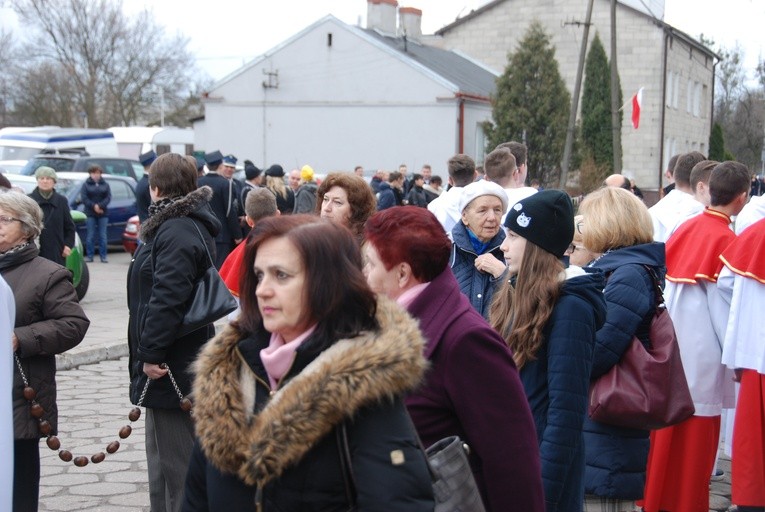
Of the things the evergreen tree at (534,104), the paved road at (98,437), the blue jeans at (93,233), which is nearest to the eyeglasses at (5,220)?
the paved road at (98,437)

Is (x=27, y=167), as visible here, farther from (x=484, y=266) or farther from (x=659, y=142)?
(x=659, y=142)

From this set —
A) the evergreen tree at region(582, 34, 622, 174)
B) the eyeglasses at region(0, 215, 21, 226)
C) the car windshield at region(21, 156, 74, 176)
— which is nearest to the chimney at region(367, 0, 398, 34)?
the evergreen tree at region(582, 34, 622, 174)

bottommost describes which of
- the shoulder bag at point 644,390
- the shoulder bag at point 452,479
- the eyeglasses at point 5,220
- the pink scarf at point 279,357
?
the shoulder bag at point 644,390

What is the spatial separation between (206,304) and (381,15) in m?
40.8

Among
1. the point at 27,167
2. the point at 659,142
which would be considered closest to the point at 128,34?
the point at 659,142

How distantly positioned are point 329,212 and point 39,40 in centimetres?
5700

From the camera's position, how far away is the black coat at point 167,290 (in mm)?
5094

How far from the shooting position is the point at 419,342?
257 centimetres

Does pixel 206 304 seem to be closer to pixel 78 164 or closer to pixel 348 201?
pixel 348 201

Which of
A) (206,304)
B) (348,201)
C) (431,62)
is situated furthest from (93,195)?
A: (431,62)

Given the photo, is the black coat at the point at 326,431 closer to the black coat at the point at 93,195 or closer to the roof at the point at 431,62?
the black coat at the point at 93,195

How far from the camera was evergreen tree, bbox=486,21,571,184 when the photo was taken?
35.2 meters

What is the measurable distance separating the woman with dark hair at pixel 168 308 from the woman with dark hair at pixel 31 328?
348mm

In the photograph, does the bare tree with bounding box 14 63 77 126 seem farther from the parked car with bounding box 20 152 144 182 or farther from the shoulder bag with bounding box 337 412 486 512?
the shoulder bag with bounding box 337 412 486 512
